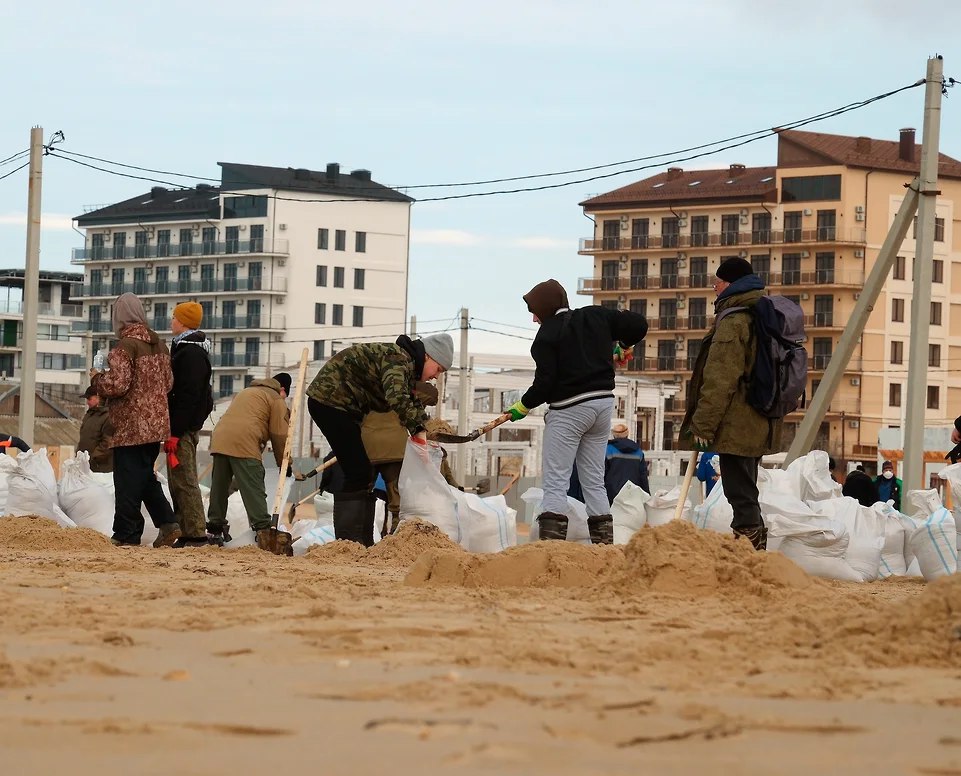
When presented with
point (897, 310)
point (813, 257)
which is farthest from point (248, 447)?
point (813, 257)

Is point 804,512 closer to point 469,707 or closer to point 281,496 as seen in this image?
point 281,496

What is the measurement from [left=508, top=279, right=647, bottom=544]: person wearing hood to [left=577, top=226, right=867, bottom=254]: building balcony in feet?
243

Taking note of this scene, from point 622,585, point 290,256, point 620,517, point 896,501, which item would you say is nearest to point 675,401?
point 290,256

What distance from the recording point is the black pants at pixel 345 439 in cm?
888

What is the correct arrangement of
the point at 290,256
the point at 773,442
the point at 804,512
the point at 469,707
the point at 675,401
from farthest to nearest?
1. the point at 290,256
2. the point at 675,401
3. the point at 804,512
4. the point at 773,442
5. the point at 469,707

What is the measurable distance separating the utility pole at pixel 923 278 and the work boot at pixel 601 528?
8.42 metres

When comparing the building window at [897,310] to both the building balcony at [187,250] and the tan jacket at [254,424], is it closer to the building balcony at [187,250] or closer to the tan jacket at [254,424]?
the building balcony at [187,250]

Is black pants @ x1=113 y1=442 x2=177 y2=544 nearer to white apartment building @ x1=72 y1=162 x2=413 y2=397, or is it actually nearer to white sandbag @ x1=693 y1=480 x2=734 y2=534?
white sandbag @ x1=693 y1=480 x2=734 y2=534

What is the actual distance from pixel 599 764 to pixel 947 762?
1.97ft

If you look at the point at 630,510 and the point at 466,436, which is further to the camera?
the point at 630,510

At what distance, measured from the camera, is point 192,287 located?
9750 centimetres

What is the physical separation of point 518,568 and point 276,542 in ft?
11.8

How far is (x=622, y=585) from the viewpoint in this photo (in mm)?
5707

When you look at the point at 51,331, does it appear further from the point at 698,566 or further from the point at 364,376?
the point at 698,566
